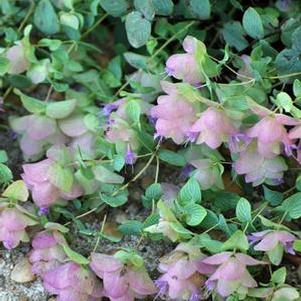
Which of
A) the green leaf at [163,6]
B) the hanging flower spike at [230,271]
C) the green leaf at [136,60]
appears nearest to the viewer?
the hanging flower spike at [230,271]

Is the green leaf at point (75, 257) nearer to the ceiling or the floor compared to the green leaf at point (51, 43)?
nearer to the floor

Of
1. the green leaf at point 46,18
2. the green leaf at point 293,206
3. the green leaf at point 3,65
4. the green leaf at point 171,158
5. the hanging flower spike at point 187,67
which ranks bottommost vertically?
the green leaf at point 293,206

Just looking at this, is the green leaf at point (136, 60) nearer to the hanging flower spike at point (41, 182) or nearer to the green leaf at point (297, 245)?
the hanging flower spike at point (41, 182)

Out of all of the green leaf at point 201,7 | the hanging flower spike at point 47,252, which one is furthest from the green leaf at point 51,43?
the hanging flower spike at point 47,252

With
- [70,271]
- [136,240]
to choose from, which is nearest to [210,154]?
[136,240]

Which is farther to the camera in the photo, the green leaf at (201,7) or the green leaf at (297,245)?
the green leaf at (201,7)

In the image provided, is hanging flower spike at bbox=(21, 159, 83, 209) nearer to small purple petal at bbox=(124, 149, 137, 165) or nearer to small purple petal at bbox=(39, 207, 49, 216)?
small purple petal at bbox=(39, 207, 49, 216)
